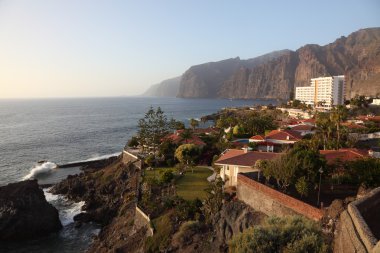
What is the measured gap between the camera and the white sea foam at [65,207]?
3433cm

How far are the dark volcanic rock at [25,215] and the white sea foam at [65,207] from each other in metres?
1.71

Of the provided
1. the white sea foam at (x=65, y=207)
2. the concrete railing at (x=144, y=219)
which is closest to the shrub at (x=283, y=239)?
the concrete railing at (x=144, y=219)

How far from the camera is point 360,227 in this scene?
11805 mm

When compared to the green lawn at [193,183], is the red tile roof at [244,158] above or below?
above

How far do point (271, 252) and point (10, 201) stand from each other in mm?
28710

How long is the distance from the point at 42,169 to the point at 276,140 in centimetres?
3780

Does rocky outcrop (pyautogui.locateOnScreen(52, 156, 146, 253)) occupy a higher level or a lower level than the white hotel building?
lower

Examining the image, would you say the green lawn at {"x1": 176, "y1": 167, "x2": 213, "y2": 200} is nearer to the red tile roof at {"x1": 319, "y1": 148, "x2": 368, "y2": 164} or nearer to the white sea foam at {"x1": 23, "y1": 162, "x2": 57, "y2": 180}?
the red tile roof at {"x1": 319, "y1": 148, "x2": 368, "y2": 164}

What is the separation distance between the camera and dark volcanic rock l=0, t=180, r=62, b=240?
30.7 metres

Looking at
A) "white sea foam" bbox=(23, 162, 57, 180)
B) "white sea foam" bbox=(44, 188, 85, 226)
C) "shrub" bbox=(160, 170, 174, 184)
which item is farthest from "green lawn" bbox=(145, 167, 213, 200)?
"white sea foam" bbox=(23, 162, 57, 180)

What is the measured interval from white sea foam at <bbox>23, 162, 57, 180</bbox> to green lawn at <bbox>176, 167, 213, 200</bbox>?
29.5 meters

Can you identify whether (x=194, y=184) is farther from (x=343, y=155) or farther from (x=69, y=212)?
(x=69, y=212)

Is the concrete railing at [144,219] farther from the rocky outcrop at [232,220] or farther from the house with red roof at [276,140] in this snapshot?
the house with red roof at [276,140]

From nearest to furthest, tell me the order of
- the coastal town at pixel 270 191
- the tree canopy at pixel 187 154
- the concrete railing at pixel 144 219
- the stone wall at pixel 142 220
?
the coastal town at pixel 270 191 → the concrete railing at pixel 144 219 → the stone wall at pixel 142 220 → the tree canopy at pixel 187 154
